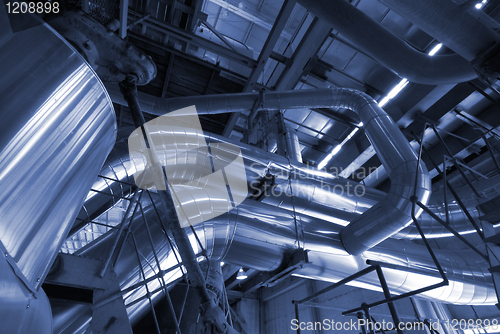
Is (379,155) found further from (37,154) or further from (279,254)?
(37,154)

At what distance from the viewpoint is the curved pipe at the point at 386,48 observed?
2607 mm

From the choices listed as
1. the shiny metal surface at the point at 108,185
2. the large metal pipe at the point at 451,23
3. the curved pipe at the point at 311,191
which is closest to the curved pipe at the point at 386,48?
the large metal pipe at the point at 451,23

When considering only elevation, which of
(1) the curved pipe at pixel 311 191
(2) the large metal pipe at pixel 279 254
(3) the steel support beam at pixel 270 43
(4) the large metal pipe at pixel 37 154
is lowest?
(4) the large metal pipe at pixel 37 154

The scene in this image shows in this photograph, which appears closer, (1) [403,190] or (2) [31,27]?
(2) [31,27]

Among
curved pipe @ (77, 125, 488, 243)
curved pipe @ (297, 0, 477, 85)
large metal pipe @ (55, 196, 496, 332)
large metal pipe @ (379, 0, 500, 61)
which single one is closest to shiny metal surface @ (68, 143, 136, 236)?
curved pipe @ (77, 125, 488, 243)

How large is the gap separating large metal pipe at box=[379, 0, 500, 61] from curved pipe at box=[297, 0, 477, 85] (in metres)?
0.49

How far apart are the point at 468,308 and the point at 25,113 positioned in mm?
7946

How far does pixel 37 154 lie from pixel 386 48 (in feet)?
9.61

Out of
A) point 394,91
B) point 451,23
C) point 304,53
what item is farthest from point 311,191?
point 394,91

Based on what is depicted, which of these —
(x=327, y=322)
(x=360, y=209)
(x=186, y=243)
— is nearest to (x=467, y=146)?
(x=360, y=209)

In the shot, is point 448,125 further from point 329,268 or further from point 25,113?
point 25,113

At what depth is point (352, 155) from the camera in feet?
20.6

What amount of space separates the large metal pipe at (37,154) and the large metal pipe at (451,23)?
81.7 inches

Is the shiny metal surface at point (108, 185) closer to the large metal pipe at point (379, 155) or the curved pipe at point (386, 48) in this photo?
the large metal pipe at point (379, 155)
